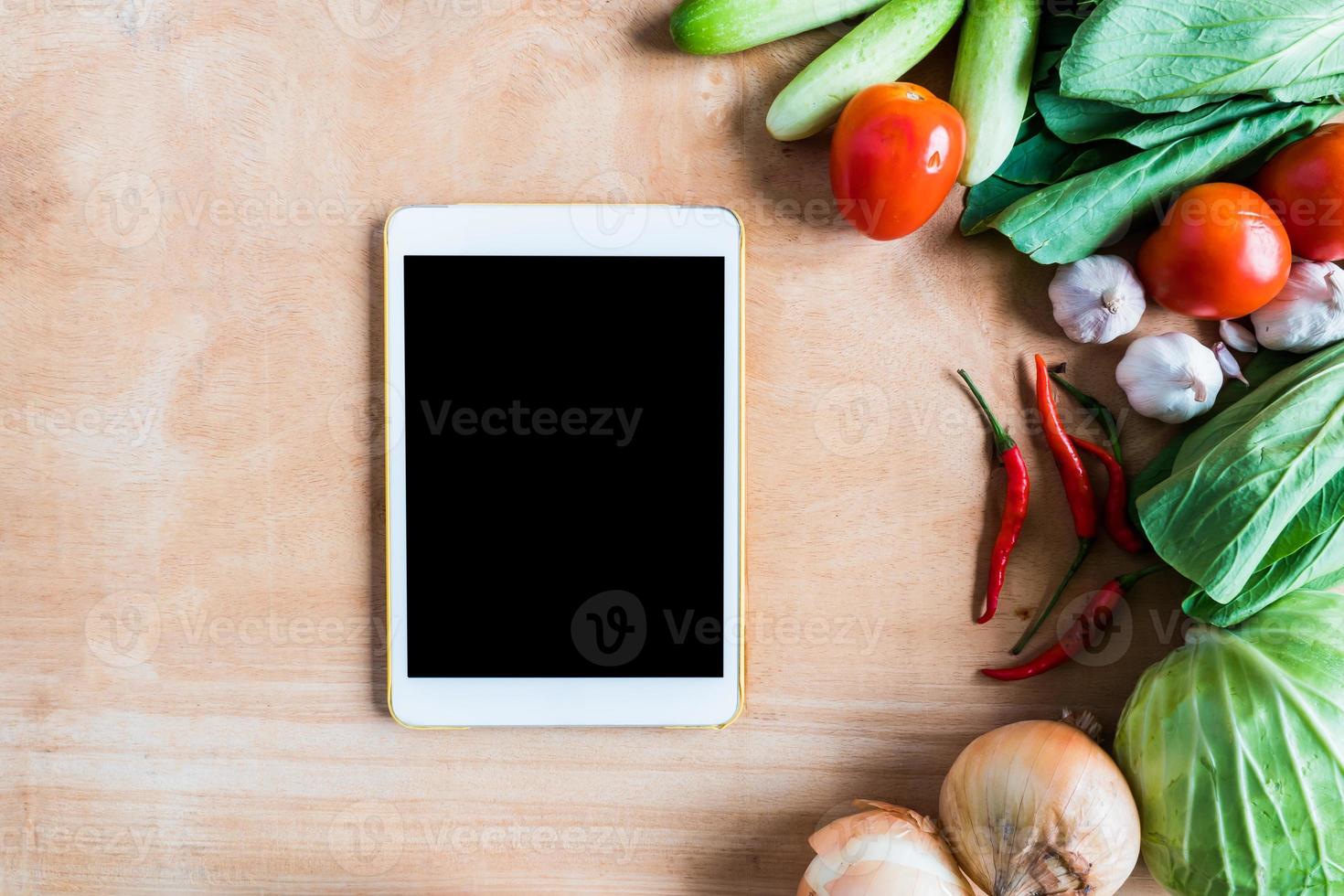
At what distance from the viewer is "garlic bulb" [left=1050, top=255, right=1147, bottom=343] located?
80 centimetres

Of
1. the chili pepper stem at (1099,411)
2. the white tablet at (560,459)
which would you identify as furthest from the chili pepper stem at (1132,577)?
the white tablet at (560,459)

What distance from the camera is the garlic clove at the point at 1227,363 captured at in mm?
831

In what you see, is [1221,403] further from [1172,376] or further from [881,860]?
[881,860]

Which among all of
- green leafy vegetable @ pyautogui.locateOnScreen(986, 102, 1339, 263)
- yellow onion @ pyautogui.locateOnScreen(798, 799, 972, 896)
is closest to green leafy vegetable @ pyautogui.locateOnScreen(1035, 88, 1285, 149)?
green leafy vegetable @ pyautogui.locateOnScreen(986, 102, 1339, 263)

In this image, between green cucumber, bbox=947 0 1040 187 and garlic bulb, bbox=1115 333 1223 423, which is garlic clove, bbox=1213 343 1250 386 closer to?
garlic bulb, bbox=1115 333 1223 423

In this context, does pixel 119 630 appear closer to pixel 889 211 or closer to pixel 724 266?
pixel 724 266

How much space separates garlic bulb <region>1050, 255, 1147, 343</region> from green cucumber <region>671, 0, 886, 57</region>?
1.02ft

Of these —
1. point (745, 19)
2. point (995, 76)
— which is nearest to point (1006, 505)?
point (995, 76)

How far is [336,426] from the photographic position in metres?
0.85

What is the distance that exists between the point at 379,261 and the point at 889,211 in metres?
0.48

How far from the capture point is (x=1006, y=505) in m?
0.84

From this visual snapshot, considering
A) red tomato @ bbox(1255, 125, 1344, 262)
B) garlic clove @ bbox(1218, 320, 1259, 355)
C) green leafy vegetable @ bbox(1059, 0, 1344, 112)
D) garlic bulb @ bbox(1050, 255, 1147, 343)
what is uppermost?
green leafy vegetable @ bbox(1059, 0, 1344, 112)

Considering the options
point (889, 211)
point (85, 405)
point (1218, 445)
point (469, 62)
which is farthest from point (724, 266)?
point (85, 405)

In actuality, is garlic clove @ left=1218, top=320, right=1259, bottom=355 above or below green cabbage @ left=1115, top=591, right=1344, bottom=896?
above
